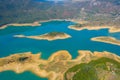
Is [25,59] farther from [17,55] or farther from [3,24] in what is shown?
[3,24]

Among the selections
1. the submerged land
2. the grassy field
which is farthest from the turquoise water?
the grassy field

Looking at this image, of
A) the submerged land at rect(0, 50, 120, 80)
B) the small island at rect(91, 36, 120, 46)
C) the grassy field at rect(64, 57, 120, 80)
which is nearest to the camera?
the grassy field at rect(64, 57, 120, 80)

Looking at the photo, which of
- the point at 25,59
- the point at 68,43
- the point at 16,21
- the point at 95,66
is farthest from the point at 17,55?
the point at 16,21

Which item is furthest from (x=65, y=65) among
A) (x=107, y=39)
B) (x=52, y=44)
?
(x=107, y=39)

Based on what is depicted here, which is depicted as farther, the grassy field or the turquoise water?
the turquoise water

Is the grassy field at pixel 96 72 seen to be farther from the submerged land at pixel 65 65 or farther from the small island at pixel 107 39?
the small island at pixel 107 39

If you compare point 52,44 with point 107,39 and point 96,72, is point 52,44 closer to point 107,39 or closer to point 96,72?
point 107,39

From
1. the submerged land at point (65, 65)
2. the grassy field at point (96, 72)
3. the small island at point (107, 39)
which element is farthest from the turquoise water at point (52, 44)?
the grassy field at point (96, 72)

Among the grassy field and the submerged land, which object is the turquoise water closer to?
the submerged land

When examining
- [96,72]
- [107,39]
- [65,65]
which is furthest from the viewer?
[107,39]
